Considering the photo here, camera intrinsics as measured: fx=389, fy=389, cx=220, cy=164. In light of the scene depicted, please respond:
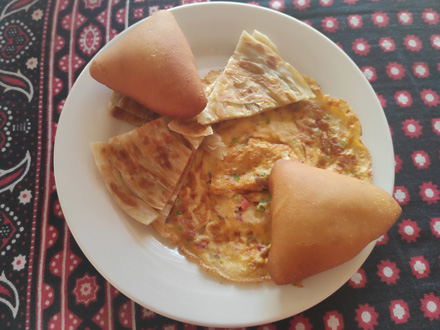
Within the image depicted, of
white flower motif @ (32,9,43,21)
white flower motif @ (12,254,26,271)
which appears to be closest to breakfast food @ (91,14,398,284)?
white flower motif @ (12,254,26,271)

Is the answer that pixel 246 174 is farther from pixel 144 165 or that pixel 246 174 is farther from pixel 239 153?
pixel 144 165

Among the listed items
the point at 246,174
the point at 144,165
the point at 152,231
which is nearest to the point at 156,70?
the point at 144,165

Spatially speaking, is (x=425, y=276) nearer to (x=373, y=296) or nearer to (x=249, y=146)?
(x=373, y=296)

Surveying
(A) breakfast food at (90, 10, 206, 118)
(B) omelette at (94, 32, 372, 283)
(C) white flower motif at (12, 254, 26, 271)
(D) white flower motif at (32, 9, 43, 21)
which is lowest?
(C) white flower motif at (12, 254, 26, 271)

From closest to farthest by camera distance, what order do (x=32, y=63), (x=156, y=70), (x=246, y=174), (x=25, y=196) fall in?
(x=156, y=70), (x=246, y=174), (x=25, y=196), (x=32, y=63)

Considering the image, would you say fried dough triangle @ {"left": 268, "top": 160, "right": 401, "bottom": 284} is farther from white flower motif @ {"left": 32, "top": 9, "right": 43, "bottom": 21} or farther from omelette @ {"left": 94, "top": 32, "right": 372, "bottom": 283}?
white flower motif @ {"left": 32, "top": 9, "right": 43, "bottom": 21}

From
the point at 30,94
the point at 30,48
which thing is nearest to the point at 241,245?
the point at 30,94
